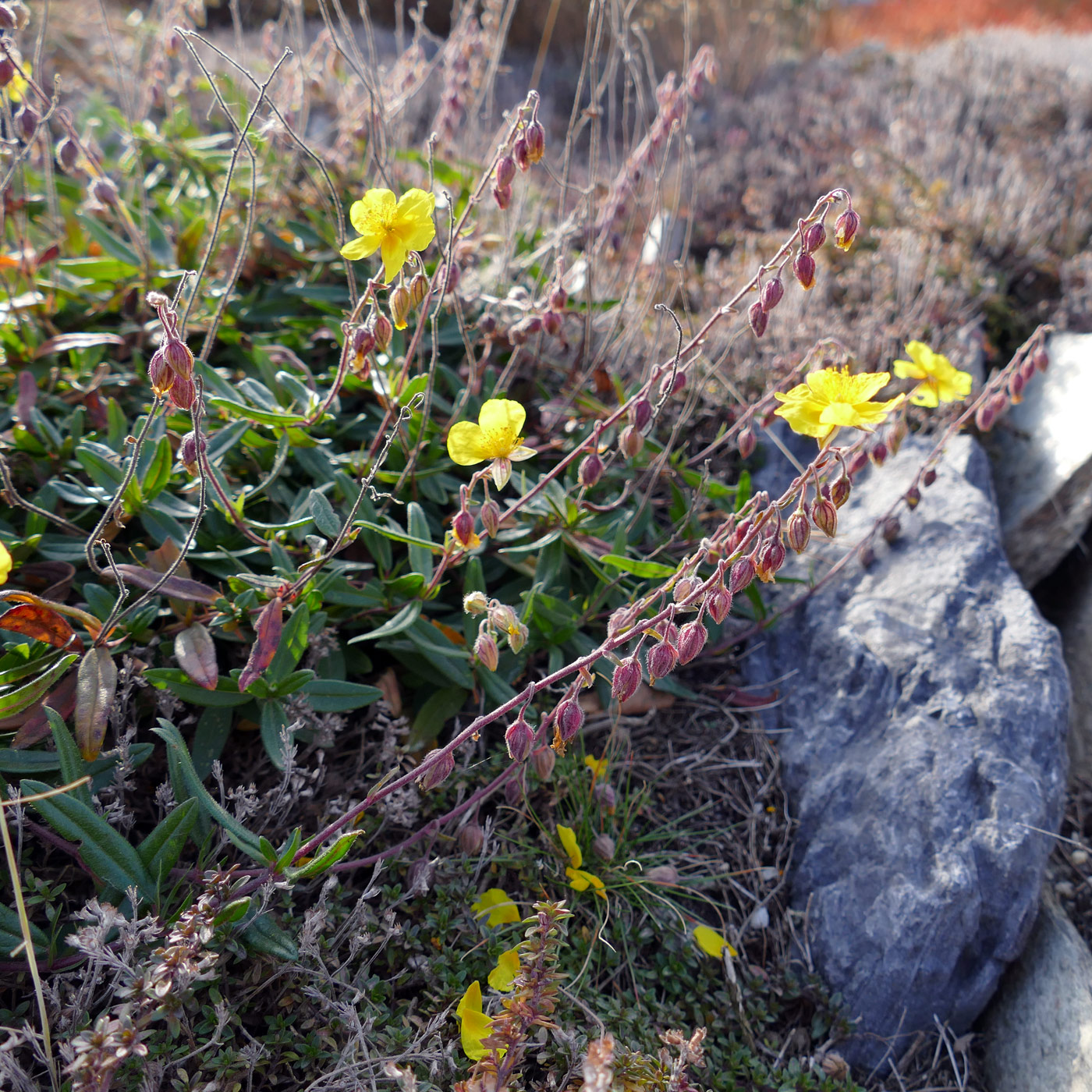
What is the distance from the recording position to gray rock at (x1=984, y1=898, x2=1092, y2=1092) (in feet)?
5.34

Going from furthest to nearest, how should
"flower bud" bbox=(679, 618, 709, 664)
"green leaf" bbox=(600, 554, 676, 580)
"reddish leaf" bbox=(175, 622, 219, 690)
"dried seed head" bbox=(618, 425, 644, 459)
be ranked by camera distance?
"green leaf" bbox=(600, 554, 676, 580), "dried seed head" bbox=(618, 425, 644, 459), "reddish leaf" bbox=(175, 622, 219, 690), "flower bud" bbox=(679, 618, 709, 664)

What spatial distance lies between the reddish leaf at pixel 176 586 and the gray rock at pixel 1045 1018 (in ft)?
6.26

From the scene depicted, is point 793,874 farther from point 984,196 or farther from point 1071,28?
point 1071,28

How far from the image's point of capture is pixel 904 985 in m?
1.74

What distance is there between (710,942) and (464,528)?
40.3 inches

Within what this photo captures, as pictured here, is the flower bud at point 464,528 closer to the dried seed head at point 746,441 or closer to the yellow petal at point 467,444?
the yellow petal at point 467,444

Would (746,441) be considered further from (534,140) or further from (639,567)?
(534,140)

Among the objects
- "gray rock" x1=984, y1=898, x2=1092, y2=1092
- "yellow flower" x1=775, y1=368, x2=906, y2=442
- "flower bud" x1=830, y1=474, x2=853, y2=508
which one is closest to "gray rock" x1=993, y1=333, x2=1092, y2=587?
"gray rock" x1=984, y1=898, x2=1092, y2=1092

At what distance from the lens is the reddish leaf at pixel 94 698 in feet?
4.79

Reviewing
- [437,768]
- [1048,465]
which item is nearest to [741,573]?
[437,768]

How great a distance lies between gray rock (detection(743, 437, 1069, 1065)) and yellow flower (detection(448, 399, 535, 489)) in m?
1.11

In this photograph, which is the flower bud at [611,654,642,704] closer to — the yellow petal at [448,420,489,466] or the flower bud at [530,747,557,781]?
the flower bud at [530,747,557,781]

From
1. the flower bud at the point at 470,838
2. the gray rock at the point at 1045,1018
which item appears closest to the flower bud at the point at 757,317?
the flower bud at the point at 470,838

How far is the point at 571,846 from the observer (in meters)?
1.72
